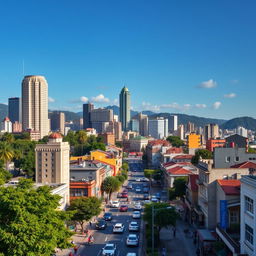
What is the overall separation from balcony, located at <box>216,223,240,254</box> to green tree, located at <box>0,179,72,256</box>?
1567cm

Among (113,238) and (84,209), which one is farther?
(84,209)

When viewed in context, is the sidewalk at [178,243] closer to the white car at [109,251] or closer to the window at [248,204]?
the white car at [109,251]

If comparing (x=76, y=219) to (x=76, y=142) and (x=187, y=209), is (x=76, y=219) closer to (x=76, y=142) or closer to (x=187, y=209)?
(x=187, y=209)

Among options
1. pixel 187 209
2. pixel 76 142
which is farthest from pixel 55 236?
pixel 76 142

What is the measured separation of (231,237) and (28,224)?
2238 cm

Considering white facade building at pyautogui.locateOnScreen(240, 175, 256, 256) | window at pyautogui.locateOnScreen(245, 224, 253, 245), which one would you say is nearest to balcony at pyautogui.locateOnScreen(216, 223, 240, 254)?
white facade building at pyautogui.locateOnScreen(240, 175, 256, 256)

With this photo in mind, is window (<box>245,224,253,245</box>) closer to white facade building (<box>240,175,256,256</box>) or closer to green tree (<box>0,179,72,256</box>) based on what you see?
white facade building (<box>240,175,256,256</box>)

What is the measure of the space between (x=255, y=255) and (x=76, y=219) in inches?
1163

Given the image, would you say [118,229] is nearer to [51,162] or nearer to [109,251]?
[109,251]

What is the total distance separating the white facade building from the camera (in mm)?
31500

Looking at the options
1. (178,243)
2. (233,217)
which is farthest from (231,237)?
(178,243)

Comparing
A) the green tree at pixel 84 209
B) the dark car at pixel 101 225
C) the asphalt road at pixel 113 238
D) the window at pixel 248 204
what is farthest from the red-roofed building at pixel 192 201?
the window at pixel 248 204

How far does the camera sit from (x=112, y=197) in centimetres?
8881

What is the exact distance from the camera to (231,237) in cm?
3944
